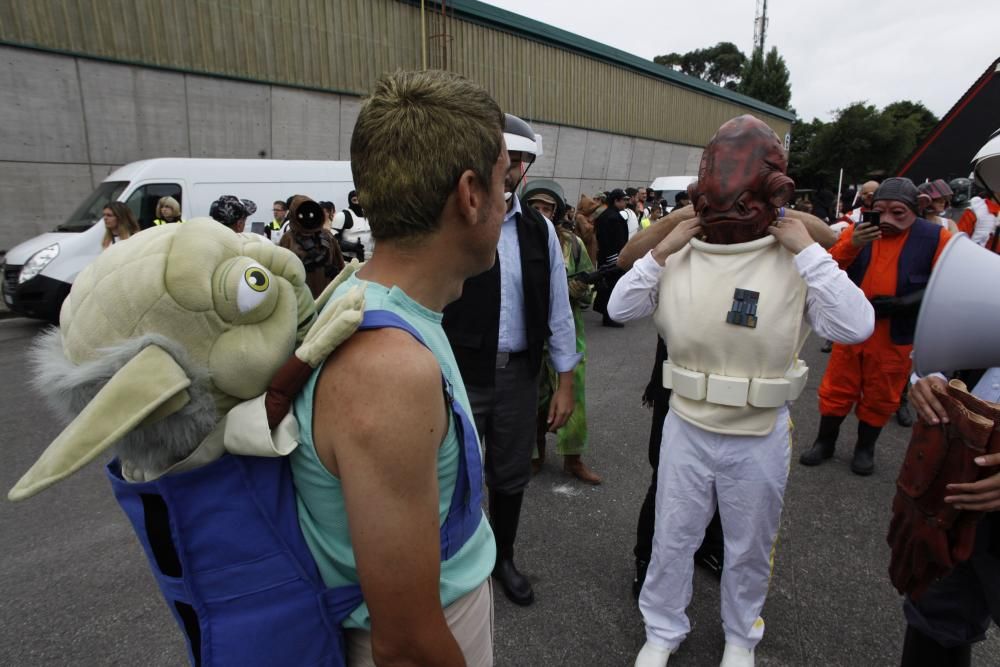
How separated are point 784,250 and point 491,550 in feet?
4.68

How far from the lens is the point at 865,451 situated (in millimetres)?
3916

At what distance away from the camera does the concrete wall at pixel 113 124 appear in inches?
388

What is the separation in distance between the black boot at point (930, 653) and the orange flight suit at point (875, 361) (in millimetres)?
2384

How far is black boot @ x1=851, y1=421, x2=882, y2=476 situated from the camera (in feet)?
12.7

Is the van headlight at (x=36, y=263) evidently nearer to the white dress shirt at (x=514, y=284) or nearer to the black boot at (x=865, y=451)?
the white dress shirt at (x=514, y=284)

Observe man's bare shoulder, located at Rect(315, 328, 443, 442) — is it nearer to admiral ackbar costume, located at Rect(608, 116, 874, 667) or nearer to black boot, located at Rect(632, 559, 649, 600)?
admiral ackbar costume, located at Rect(608, 116, 874, 667)

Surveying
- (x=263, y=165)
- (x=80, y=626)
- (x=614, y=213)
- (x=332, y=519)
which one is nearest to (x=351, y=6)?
(x=263, y=165)

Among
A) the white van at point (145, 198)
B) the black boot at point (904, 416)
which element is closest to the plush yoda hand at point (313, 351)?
the black boot at point (904, 416)

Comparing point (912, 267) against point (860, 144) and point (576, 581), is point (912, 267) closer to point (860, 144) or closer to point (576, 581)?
point (576, 581)

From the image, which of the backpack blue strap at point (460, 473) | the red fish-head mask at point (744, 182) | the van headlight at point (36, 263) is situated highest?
the red fish-head mask at point (744, 182)

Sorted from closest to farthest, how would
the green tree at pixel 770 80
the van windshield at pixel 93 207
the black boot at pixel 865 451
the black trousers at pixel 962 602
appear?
the black trousers at pixel 962 602
the black boot at pixel 865 451
the van windshield at pixel 93 207
the green tree at pixel 770 80

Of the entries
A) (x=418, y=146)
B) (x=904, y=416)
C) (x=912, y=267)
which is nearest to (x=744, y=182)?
(x=418, y=146)

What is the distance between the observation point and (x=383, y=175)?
94cm

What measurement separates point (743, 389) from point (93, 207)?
29.5 feet
